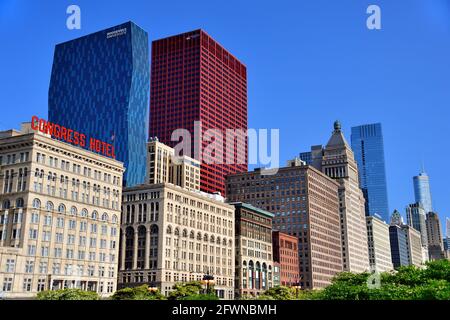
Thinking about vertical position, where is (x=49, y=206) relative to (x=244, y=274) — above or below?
above

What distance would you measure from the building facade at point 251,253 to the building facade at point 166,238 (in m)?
14.4

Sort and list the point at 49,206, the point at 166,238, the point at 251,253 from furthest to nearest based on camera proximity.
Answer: the point at 251,253, the point at 166,238, the point at 49,206

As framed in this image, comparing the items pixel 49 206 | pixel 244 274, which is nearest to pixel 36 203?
pixel 49 206

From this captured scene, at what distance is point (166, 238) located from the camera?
14388cm

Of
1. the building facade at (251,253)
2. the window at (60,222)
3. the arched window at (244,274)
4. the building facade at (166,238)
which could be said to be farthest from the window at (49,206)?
the arched window at (244,274)

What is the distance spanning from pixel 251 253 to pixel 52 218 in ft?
295

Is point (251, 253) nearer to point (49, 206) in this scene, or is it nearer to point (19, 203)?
point (49, 206)

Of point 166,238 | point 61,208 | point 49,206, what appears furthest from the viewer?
point 166,238

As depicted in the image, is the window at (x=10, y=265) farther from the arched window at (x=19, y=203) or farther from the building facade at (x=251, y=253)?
the building facade at (x=251, y=253)

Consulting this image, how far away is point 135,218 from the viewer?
150m

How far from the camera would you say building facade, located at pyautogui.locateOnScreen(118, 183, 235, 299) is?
142500 mm
